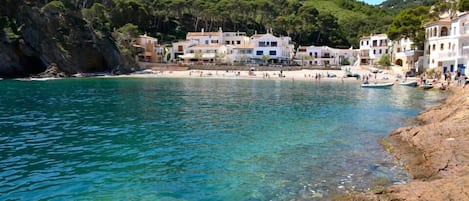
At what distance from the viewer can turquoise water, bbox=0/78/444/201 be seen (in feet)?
44.1

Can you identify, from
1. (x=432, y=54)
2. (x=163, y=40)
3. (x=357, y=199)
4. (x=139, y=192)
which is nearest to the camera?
(x=357, y=199)

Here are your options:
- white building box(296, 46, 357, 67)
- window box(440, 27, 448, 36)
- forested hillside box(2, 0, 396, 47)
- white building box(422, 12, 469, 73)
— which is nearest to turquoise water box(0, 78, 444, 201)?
white building box(422, 12, 469, 73)

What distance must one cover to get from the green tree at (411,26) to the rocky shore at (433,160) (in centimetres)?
5751

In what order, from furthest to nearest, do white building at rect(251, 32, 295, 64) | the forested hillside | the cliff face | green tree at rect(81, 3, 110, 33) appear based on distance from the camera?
the forested hillside, white building at rect(251, 32, 295, 64), green tree at rect(81, 3, 110, 33), the cliff face

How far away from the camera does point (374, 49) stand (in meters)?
101

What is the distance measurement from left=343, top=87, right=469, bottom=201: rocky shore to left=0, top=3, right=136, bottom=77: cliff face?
7304 cm

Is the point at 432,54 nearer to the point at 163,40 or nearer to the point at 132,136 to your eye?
the point at 132,136

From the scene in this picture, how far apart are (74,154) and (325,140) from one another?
12.4 meters

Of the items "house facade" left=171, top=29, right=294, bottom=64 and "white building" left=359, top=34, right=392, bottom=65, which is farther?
"house facade" left=171, top=29, right=294, bottom=64

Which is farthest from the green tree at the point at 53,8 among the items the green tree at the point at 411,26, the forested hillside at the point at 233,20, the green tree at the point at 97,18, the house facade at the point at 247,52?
the green tree at the point at 411,26

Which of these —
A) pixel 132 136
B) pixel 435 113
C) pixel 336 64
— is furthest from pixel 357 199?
pixel 336 64

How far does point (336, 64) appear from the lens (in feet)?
343

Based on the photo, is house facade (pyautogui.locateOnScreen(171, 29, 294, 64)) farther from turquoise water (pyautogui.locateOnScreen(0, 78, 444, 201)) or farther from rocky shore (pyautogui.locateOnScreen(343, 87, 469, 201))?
rocky shore (pyautogui.locateOnScreen(343, 87, 469, 201))

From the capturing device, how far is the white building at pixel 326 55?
105188mm
